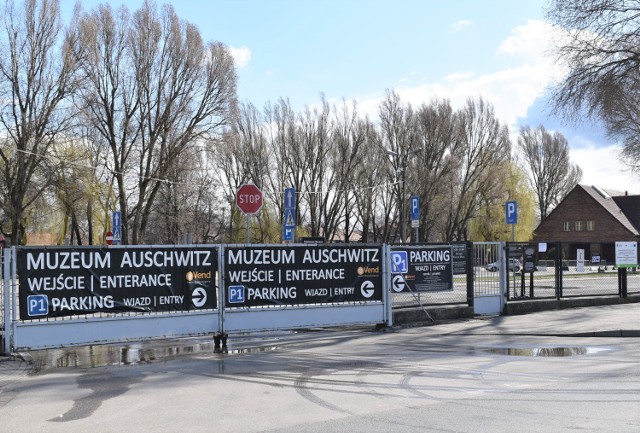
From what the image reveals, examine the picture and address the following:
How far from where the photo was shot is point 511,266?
Answer: 59.7 ft

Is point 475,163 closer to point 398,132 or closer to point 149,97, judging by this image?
point 398,132

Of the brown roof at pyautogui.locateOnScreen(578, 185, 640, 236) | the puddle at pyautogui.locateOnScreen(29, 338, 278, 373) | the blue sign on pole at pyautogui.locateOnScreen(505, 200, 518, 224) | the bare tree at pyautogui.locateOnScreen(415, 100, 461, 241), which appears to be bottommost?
the puddle at pyautogui.locateOnScreen(29, 338, 278, 373)

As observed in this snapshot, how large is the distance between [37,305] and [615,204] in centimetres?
7463

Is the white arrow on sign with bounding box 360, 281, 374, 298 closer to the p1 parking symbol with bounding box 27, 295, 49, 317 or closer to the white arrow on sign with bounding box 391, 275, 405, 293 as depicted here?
the white arrow on sign with bounding box 391, 275, 405, 293

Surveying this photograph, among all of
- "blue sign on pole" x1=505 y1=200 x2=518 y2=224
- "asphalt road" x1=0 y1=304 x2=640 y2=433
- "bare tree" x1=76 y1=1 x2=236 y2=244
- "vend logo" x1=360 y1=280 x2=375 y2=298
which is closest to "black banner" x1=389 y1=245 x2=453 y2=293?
"vend logo" x1=360 y1=280 x2=375 y2=298

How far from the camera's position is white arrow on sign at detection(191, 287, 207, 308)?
12641 millimetres

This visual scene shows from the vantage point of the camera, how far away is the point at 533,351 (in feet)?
38.4

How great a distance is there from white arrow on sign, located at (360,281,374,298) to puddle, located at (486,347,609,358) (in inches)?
143

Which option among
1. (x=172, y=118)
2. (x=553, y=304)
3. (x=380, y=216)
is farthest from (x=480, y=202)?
(x=553, y=304)

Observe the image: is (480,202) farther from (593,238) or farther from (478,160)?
(593,238)

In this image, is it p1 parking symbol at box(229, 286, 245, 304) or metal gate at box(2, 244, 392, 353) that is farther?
p1 parking symbol at box(229, 286, 245, 304)

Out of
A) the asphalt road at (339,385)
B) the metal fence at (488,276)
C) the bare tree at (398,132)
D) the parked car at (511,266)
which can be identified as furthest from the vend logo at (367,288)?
the bare tree at (398,132)

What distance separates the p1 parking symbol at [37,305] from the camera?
36.6ft

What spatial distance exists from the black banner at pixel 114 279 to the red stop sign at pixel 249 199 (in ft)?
6.22
